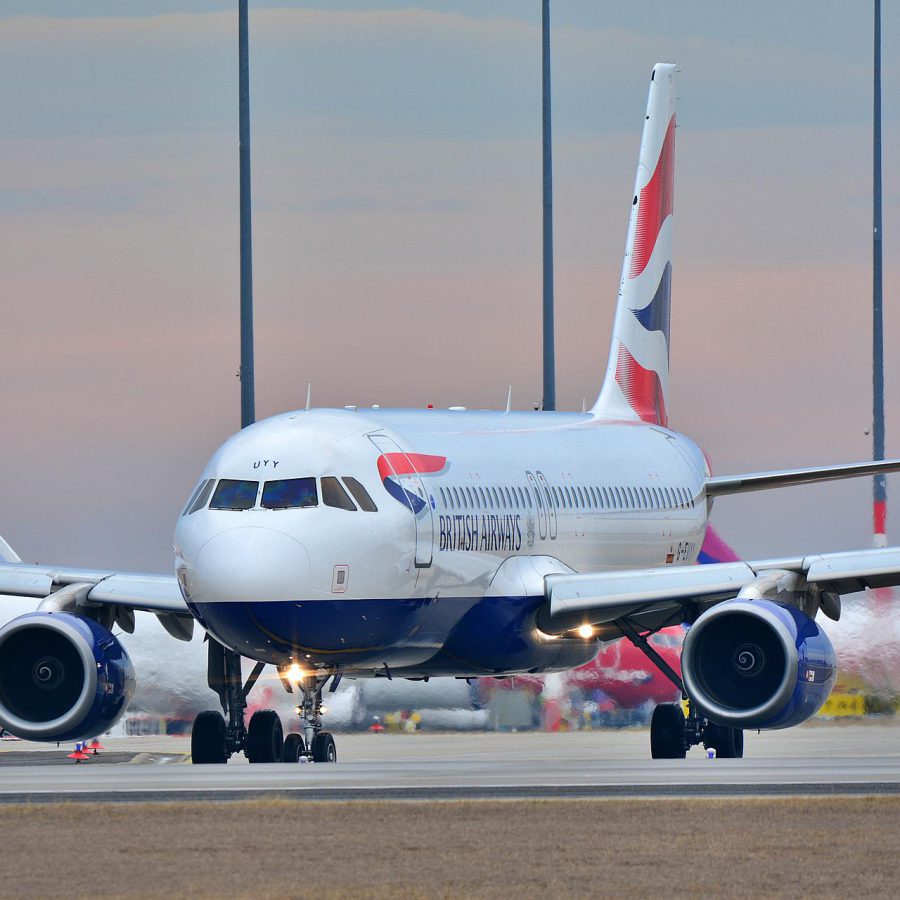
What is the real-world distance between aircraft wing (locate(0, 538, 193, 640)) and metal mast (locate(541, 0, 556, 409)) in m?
20.5

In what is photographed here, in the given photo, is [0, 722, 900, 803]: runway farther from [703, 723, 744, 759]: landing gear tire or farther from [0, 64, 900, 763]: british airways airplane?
[0, 64, 900, 763]: british airways airplane

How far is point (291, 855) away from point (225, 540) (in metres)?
9.97

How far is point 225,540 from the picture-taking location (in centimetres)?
3027

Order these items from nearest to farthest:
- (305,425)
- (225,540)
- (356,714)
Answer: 1. (225,540)
2. (305,425)
3. (356,714)

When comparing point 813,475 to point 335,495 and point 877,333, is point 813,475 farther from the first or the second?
point 877,333

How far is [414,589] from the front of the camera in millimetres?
32500

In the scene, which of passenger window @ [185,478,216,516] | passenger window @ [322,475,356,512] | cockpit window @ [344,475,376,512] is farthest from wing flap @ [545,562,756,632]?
passenger window @ [185,478,216,516]

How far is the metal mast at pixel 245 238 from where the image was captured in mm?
43719

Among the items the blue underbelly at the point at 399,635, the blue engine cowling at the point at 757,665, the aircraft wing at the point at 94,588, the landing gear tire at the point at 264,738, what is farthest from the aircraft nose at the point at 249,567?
the landing gear tire at the point at 264,738

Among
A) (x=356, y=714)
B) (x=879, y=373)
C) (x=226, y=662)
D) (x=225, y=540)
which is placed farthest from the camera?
(x=879, y=373)

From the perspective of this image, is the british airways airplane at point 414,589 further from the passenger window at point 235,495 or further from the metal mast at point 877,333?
the metal mast at point 877,333

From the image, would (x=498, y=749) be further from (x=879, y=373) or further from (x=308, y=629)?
(x=879, y=373)

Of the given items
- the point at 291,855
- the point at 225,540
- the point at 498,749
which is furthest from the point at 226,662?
the point at 291,855

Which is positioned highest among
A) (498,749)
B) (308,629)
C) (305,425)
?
(305,425)
